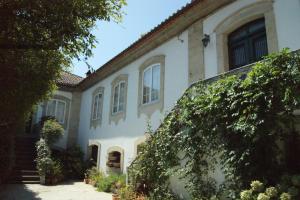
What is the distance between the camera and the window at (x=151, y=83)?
10.5 m

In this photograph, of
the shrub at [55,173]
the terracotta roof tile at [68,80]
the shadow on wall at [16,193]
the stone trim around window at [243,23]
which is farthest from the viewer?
the terracotta roof tile at [68,80]

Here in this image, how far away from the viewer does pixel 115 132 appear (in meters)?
12.8

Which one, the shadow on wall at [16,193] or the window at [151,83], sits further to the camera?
the window at [151,83]

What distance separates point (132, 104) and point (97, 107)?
4.49m

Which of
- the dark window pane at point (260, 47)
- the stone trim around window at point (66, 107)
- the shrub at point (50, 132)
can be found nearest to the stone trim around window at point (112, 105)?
the shrub at point (50, 132)

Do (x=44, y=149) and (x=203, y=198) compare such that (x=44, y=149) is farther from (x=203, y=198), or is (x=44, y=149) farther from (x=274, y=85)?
(x=274, y=85)

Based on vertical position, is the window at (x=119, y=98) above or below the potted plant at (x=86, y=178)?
above

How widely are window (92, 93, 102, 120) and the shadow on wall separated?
17.7 ft

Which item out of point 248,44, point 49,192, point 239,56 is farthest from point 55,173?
point 248,44

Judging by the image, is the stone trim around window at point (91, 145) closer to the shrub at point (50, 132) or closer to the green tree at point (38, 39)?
the shrub at point (50, 132)

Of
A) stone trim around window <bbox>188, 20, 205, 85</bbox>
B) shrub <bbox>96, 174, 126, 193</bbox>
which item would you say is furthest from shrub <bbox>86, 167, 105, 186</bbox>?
stone trim around window <bbox>188, 20, 205, 85</bbox>

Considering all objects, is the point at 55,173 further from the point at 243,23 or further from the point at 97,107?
the point at 243,23

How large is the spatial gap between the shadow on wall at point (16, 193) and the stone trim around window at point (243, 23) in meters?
7.41

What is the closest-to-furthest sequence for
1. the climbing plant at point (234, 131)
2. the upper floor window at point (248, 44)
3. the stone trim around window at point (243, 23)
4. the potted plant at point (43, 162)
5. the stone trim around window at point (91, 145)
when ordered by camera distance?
the climbing plant at point (234, 131) → the stone trim around window at point (243, 23) → the upper floor window at point (248, 44) → the potted plant at point (43, 162) → the stone trim around window at point (91, 145)
